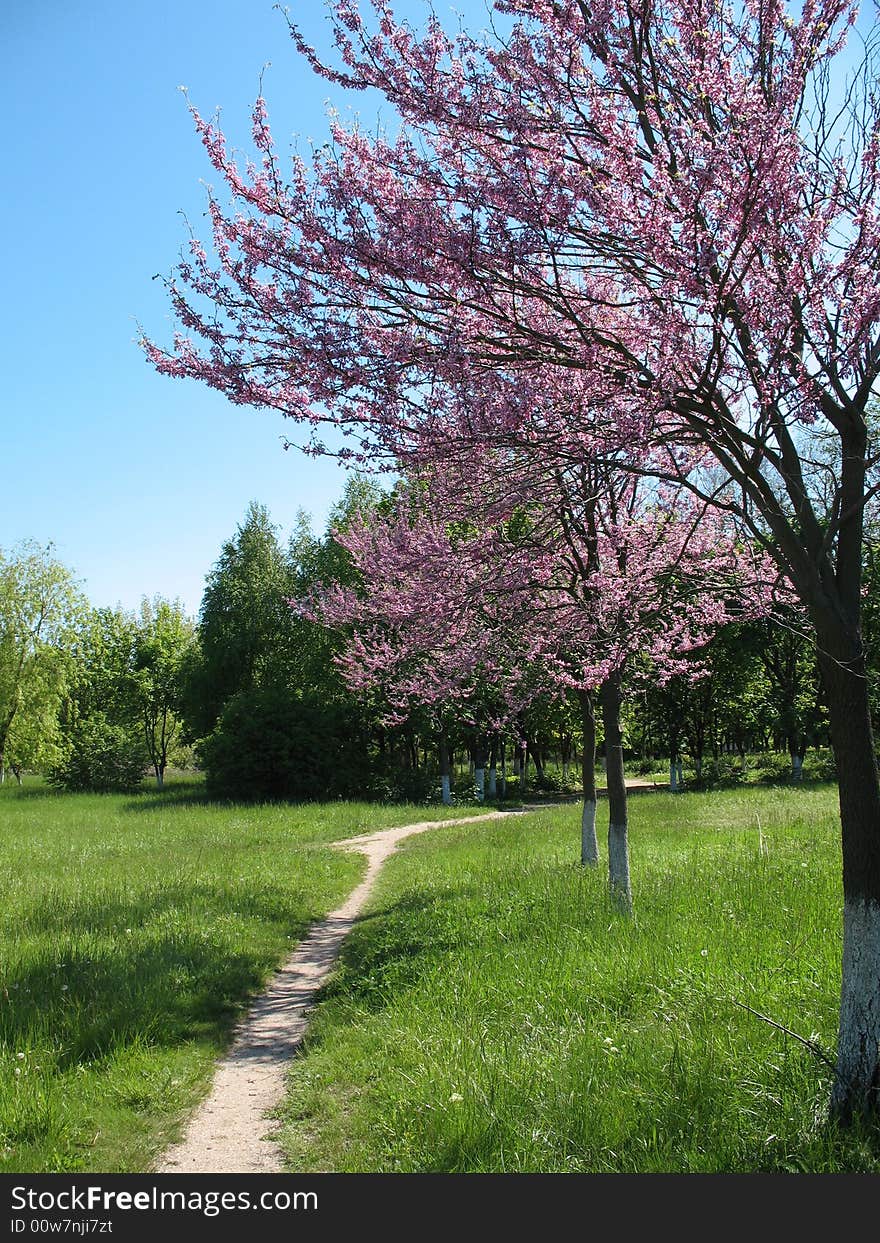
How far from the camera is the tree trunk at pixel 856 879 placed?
406 centimetres

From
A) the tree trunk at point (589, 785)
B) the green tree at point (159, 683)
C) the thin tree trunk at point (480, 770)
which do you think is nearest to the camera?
the tree trunk at point (589, 785)

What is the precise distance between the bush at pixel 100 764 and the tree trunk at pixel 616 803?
3428 cm

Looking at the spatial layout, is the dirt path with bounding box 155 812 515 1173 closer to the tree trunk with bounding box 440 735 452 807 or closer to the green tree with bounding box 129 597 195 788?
the tree trunk with bounding box 440 735 452 807

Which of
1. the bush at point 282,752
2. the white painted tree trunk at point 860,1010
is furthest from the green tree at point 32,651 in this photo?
the white painted tree trunk at point 860,1010

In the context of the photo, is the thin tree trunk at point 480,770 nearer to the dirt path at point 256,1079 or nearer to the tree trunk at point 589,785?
the tree trunk at point 589,785

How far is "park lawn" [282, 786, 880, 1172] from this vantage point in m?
4.09

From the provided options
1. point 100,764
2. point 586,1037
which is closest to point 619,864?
point 586,1037

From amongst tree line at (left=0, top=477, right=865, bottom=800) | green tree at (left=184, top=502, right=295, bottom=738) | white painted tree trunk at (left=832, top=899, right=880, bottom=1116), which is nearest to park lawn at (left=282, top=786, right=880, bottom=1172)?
white painted tree trunk at (left=832, top=899, right=880, bottom=1116)

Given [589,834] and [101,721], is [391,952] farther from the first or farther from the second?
[101,721]

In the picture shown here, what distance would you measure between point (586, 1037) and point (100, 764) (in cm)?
3937

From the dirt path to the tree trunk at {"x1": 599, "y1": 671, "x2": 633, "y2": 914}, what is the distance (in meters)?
3.43

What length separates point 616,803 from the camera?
10180 millimetres

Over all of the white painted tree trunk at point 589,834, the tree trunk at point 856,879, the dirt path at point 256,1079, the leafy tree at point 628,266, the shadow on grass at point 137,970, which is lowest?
the dirt path at point 256,1079

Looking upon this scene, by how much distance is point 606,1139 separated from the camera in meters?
4.10
